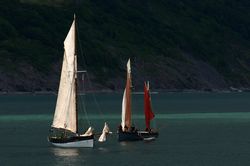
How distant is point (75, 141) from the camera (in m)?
114

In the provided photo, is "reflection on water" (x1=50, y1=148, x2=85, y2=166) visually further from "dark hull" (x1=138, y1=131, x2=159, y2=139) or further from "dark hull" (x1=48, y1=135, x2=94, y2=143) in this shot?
"dark hull" (x1=138, y1=131, x2=159, y2=139)

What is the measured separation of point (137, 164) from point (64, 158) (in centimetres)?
954

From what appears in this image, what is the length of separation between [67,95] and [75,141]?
5.39 meters

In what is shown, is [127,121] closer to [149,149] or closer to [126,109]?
[126,109]

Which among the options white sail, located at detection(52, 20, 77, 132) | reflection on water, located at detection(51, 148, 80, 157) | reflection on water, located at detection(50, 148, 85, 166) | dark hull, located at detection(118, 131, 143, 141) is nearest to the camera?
reflection on water, located at detection(50, 148, 85, 166)

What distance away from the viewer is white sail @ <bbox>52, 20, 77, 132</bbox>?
11225 cm

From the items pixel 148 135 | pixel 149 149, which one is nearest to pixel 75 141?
pixel 149 149

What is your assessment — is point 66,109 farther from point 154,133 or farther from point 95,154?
point 154,133

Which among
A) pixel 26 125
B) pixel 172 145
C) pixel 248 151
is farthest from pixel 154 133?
pixel 26 125

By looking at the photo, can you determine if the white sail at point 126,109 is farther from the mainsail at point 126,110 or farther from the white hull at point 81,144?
the white hull at point 81,144

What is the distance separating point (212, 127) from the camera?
162875 mm

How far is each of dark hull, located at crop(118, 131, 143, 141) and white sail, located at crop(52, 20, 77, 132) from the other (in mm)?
13844

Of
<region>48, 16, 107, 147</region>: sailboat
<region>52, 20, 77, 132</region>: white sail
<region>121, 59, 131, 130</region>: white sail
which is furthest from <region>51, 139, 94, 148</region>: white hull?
<region>121, 59, 131, 130</region>: white sail

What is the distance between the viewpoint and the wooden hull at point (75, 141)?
373 ft
